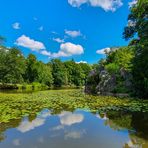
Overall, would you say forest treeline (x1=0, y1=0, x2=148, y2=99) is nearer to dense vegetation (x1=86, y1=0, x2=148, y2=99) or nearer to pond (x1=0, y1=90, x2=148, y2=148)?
dense vegetation (x1=86, y1=0, x2=148, y2=99)

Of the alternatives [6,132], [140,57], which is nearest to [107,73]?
[140,57]

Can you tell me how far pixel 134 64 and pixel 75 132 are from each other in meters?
19.9

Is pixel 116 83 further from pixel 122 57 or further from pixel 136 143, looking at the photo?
pixel 136 143

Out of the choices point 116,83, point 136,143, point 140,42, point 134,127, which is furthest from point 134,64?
point 136,143

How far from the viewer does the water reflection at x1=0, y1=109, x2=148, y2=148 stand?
733 centimetres

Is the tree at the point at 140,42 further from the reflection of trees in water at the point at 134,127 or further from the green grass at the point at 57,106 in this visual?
the reflection of trees in water at the point at 134,127

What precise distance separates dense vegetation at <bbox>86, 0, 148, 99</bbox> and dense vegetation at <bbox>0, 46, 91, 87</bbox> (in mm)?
22976

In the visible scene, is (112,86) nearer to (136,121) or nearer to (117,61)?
(117,61)

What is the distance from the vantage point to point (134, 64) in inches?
1077

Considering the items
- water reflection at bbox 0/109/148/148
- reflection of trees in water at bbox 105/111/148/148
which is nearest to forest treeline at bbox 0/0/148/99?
reflection of trees in water at bbox 105/111/148/148

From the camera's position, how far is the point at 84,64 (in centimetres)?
11475

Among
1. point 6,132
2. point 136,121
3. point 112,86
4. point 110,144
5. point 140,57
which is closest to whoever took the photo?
point 110,144

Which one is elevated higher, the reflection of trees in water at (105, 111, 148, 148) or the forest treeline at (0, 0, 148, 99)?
the forest treeline at (0, 0, 148, 99)

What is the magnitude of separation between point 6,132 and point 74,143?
291 centimetres
